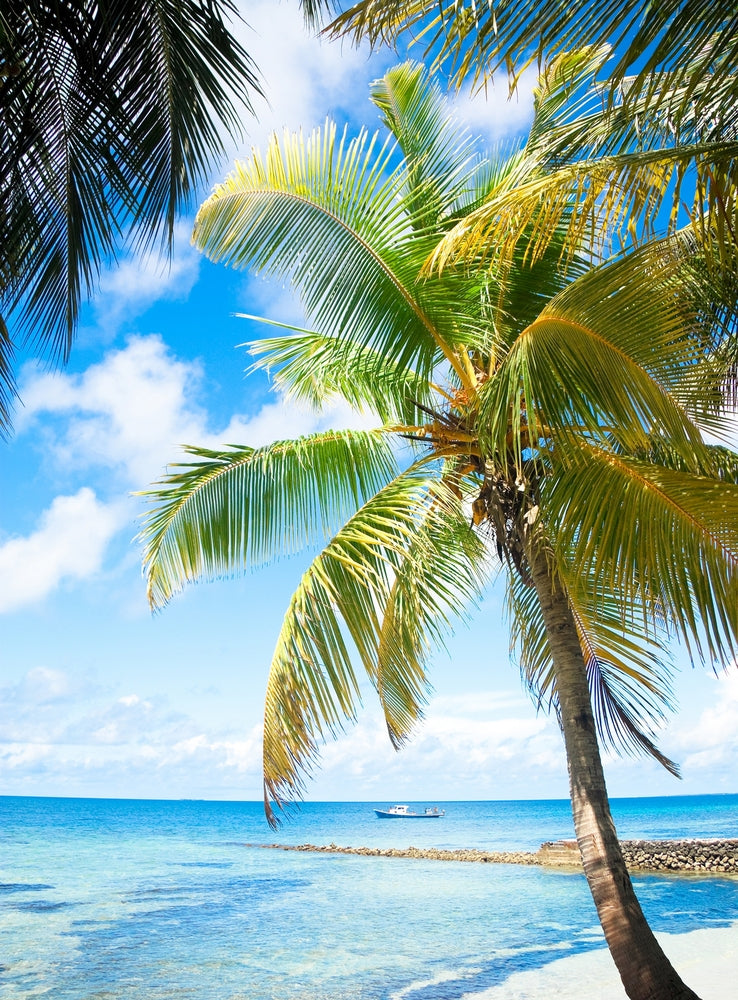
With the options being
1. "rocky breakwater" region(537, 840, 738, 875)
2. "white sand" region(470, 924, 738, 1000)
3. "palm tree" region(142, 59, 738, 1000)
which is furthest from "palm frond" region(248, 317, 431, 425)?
"rocky breakwater" region(537, 840, 738, 875)

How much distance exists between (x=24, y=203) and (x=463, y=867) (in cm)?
2847

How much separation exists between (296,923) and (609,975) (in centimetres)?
955

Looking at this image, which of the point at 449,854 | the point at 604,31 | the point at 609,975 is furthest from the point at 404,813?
the point at 604,31

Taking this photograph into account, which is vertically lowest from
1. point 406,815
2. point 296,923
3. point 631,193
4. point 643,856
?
point 406,815

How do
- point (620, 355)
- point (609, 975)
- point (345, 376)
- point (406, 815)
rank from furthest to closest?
point (406, 815) → point (609, 975) → point (345, 376) → point (620, 355)

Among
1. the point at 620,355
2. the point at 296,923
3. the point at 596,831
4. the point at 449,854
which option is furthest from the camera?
the point at 449,854

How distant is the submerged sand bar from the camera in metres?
23.2

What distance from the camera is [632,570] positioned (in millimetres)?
4547

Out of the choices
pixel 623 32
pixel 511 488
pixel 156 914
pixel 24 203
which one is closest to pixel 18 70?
pixel 24 203

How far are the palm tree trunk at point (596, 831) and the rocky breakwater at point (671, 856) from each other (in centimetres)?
1839

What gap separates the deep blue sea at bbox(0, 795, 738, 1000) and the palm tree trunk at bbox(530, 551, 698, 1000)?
2.00 metres

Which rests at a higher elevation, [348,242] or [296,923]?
[348,242]

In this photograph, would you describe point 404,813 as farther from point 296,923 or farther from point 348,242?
point 348,242

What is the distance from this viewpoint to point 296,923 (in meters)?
18.7
